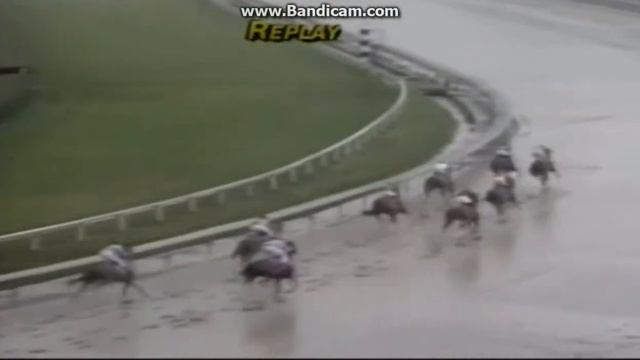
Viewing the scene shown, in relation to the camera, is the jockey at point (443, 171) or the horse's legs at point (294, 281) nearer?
the horse's legs at point (294, 281)

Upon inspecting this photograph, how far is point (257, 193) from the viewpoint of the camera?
15070 millimetres

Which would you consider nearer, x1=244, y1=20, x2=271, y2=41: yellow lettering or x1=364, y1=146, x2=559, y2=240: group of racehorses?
x1=364, y1=146, x2=559, y2=240: group of racehorses

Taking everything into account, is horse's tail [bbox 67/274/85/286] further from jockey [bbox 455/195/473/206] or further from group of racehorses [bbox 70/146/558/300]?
jockey [bbox 455/195/473/206]

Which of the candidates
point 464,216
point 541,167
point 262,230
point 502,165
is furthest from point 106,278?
point 541,167

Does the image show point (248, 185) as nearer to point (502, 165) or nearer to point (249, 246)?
point (502, 165)

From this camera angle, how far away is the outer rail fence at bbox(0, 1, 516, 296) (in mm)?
11938

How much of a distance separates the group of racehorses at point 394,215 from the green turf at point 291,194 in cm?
82

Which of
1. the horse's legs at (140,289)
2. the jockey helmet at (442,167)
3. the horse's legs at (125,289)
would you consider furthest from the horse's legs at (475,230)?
the horse's legs at (125,289)

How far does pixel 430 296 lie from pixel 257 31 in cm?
1658

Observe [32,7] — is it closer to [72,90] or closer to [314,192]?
[72,90]

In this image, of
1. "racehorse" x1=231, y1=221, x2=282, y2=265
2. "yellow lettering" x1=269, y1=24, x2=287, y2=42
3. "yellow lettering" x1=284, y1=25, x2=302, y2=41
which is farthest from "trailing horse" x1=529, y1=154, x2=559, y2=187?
"yellow lettering" x1=269, y1=24, x2=287, y2=42

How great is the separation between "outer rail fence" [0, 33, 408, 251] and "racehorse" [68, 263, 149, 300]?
1.07 m

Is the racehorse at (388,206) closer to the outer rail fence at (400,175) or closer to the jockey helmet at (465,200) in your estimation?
the outer rail fence at (400,175)

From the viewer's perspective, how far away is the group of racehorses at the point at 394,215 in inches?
441
